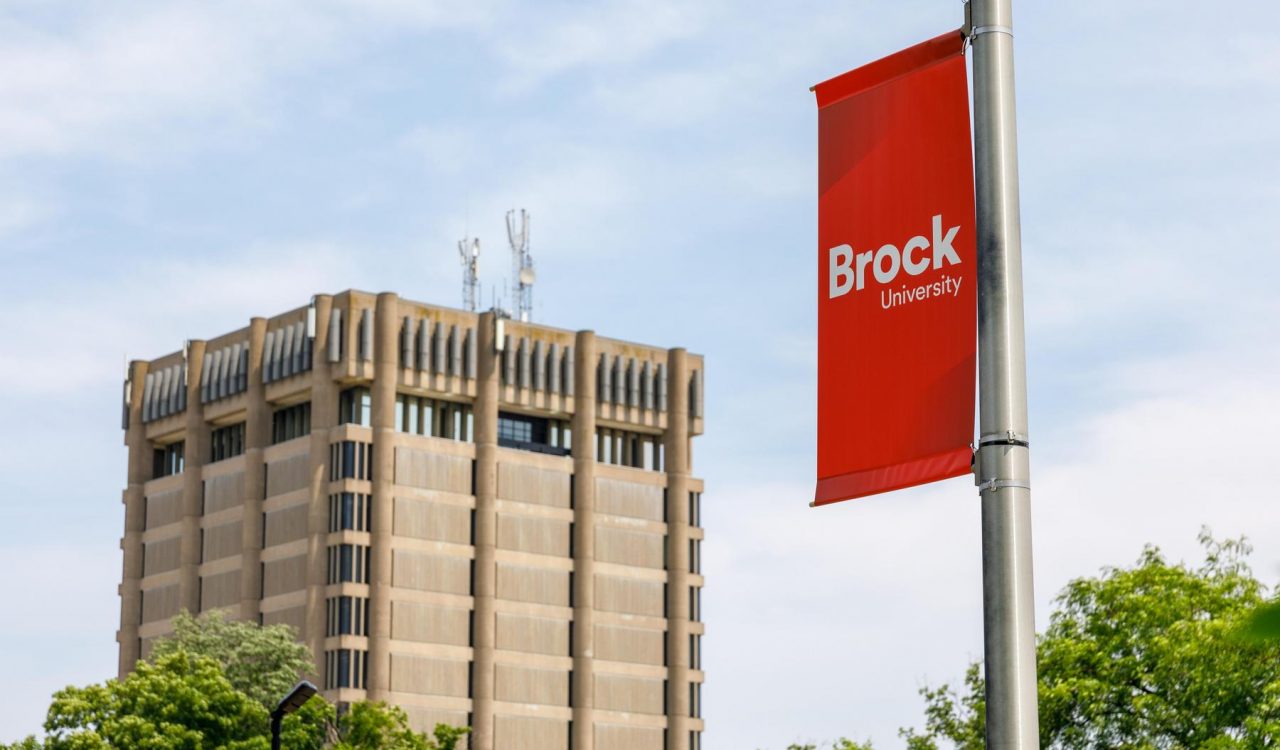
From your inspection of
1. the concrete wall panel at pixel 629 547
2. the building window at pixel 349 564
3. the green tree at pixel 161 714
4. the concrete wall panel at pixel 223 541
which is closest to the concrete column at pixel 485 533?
the building window at pixel 349 564

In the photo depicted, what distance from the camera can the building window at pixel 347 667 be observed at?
126 meters

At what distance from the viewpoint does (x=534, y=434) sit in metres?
141

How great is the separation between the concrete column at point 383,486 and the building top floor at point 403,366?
0.20 metres

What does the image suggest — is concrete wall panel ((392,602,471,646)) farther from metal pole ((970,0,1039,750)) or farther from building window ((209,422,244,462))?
metal pole ((970,0,1039,750))

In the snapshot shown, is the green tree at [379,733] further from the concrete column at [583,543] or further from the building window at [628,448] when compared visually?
the building window at [628,448]

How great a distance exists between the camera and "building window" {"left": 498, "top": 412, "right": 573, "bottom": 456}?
5517 inches

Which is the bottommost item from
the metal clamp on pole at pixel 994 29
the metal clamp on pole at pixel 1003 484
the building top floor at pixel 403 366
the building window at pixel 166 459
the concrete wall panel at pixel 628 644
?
the metal clamp on pole at pixel 1003 484

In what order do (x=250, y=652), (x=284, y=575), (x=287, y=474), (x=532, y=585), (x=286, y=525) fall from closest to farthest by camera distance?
(x=250, y=652) < (x=284, y=575) < (x=286, y=525) < (x=287, y=474) < (x=532, y=585)

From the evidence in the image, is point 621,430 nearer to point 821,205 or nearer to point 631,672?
point 631,672

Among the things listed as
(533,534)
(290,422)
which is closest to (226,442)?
(290,422)

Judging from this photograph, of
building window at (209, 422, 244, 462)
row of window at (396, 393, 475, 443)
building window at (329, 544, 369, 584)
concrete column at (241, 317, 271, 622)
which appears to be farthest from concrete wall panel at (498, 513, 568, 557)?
building window at (209, 422, 244, 462)

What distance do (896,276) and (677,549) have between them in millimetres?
131119

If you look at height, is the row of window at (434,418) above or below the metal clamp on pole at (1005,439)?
above

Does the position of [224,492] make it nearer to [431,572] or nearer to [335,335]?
[335,335]
